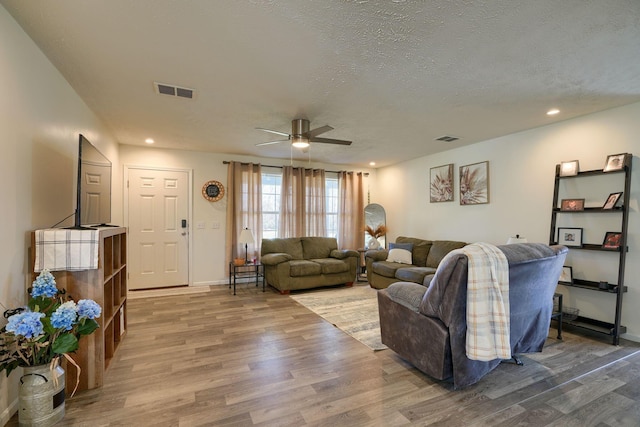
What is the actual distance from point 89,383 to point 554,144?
17.2ft

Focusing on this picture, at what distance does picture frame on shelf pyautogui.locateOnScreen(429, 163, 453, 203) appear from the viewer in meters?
5.01

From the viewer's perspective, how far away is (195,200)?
204 inches

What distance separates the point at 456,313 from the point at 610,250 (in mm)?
2307

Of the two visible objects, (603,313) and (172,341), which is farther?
(603,313)

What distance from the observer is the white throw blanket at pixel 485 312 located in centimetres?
185

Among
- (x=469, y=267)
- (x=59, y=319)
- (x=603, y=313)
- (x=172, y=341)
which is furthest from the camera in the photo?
(x=603, y=313)

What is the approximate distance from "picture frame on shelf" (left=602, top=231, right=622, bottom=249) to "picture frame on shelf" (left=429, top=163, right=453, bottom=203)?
6.95ft

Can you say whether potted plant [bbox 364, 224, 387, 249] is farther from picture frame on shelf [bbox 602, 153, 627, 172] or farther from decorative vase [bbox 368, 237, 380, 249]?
picture frame on shelf [bbox 602, 153, 627, 172]

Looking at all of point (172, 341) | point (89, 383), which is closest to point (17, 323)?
point (89, 383)

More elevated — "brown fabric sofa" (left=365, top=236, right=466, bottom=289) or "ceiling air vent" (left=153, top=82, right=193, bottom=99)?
"ceiling air vent" (left=153, top=82, right=193, bottom=99)

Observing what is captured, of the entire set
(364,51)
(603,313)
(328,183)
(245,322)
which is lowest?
(245,322)

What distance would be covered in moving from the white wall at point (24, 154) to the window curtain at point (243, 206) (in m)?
2.81

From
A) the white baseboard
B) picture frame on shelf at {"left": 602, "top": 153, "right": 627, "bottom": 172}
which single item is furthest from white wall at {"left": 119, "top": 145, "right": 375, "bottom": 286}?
picture frame on shelf at {"left": 602, "top": 153, "right": 627, "bottom": 172}

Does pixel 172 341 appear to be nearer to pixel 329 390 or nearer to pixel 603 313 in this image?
pixel 329 390
